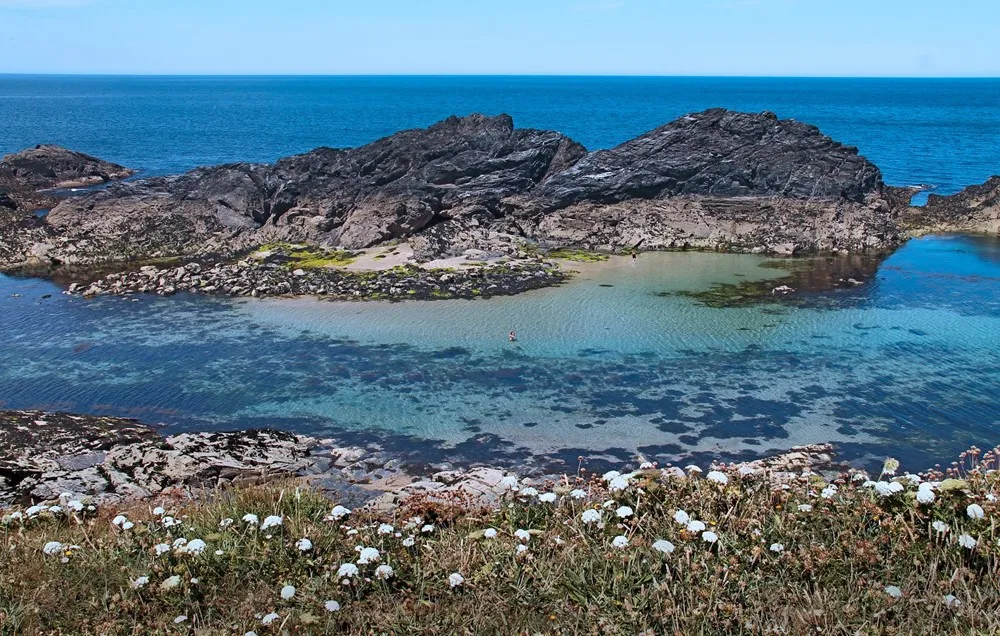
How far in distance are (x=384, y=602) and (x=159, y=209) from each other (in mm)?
41317

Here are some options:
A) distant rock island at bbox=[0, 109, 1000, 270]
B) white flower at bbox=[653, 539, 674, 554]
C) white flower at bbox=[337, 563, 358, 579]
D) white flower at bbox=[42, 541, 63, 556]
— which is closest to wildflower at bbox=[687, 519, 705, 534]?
white flower at bbox=[653, 539, 674, 554]

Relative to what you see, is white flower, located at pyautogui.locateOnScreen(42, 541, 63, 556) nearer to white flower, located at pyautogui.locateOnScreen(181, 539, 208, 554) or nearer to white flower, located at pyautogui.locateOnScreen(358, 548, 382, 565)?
white flower, located at pyautogui.locateOnScreen(181, 539, 208, 554)

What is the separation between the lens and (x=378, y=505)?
13633mm

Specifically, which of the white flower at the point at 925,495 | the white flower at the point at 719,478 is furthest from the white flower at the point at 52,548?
the white flower at the point at 925,495

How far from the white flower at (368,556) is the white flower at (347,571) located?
0.21m

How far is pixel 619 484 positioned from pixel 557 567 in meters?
1.90

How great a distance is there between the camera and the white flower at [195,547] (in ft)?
30.2

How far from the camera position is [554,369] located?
23.4 metres

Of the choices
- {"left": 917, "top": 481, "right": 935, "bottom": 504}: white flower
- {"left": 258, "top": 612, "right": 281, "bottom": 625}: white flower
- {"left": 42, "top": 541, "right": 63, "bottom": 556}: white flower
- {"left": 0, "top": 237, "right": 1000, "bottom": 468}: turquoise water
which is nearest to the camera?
{"left": 258, "top": 612, "right": 281, "bottom": 625}: white flower

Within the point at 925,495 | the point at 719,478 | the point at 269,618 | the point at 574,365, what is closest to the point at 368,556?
the point at 269,618

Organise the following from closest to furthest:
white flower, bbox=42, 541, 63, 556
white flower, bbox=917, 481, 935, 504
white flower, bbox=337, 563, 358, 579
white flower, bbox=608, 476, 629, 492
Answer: white flower, bbox=337, 563, 358, 579, white flower, bbox=917, 481, 935, 504, white flower, bbox=42, 541, 63, 556, white flower, bbox=608, 476, 629, 492

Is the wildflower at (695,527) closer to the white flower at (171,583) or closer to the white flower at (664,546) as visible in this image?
the white flower at (664,546)

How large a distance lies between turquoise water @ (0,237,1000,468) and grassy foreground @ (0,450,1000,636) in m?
7.88

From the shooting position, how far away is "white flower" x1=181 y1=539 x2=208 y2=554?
30.2 ft
